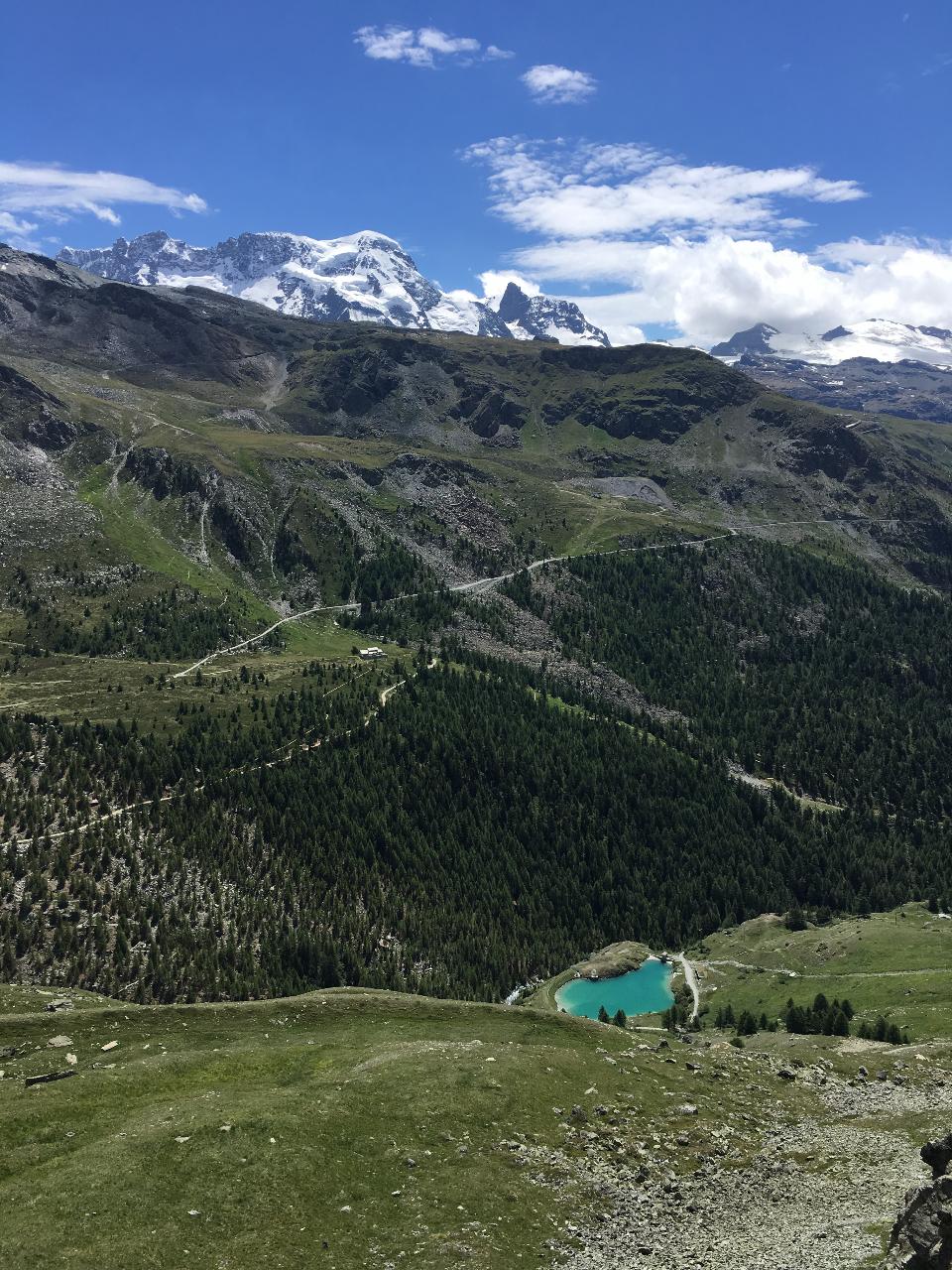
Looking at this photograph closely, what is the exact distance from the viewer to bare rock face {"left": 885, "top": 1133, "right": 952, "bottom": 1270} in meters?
37.5

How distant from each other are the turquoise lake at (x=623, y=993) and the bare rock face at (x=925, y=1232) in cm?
11290

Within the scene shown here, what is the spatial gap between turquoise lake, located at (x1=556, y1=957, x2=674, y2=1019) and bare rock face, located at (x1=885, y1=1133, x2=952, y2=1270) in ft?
370

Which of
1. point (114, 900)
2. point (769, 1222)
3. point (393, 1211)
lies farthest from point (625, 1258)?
point (114, 900)

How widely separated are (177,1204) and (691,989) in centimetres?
12763

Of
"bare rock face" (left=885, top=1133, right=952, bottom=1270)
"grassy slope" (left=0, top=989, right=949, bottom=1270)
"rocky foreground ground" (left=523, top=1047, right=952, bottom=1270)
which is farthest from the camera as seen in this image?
"grassy slope" (left=0, top=989, right=949, bottom=1270)

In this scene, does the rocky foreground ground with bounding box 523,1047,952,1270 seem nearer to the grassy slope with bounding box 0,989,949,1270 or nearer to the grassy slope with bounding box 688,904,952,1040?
the grassy slope with bounding box 0,989,949,1270

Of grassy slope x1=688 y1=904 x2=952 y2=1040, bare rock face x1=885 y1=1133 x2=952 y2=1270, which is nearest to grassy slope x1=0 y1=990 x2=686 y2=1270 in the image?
bare rock face x1=885 y1=1133 x2=952 y2=1270

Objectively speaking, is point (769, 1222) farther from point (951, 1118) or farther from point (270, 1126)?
point (270, 1126)

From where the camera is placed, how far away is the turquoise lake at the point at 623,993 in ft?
497

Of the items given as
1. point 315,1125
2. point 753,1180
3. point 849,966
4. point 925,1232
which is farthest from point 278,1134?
point 849,966

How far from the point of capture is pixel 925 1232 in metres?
38.4

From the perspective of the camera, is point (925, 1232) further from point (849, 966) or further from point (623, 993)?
point (849, 966)

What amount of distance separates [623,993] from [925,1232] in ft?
416

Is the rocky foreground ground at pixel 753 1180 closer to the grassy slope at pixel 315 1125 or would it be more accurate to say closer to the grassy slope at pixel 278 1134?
the grassy slope at pixel 315 1125
